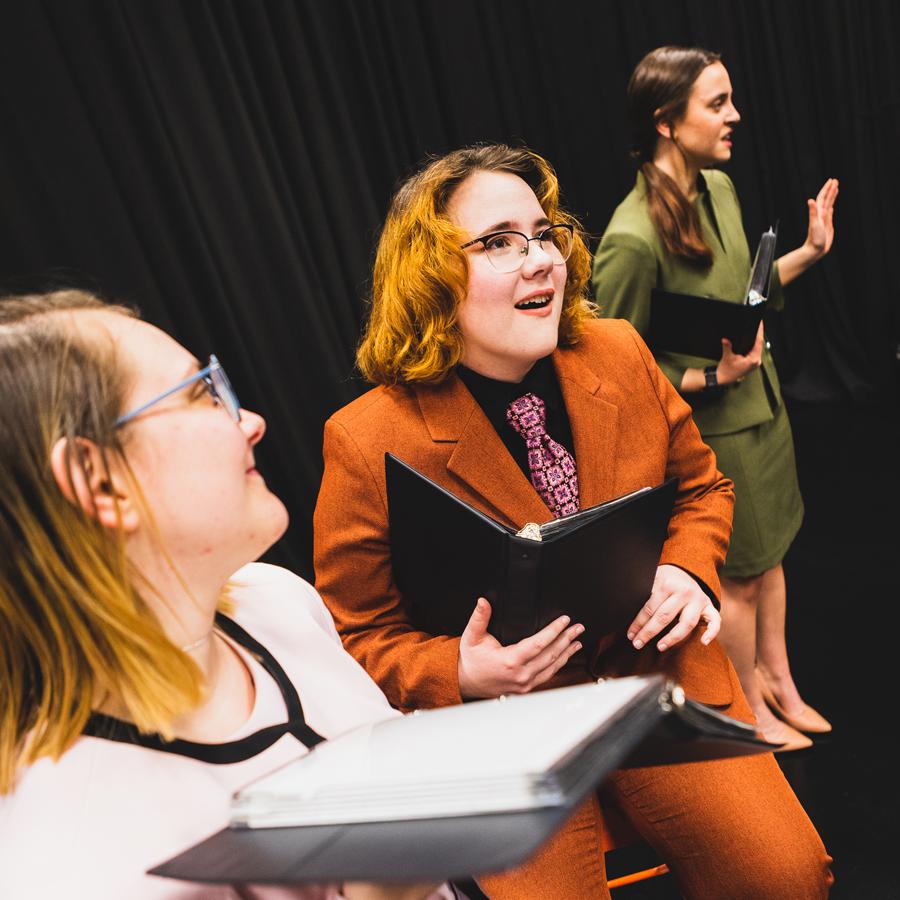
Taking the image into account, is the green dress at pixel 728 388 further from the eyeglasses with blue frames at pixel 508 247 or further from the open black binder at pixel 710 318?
the eyeglasses with blue frames at pixel 508 247

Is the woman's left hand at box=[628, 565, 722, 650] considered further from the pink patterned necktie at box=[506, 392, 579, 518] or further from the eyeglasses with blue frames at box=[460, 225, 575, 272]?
the eyeglasses with blue frames at box=[460, 225, 575, 272]

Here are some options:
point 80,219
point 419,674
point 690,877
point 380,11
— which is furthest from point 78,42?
point 690,877

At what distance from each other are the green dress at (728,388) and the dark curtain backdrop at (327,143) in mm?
1216

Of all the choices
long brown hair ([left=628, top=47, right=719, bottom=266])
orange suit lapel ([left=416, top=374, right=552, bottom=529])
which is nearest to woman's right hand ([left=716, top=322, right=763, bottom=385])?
long brown hair ([left=628, top=47, right=719, bottom=266])

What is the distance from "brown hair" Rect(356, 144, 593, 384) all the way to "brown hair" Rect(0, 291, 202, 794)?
76cm

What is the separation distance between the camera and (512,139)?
14.7 feet

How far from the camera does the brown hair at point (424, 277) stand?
1.63 m

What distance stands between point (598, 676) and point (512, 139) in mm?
3424

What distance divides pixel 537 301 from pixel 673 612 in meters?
0.59

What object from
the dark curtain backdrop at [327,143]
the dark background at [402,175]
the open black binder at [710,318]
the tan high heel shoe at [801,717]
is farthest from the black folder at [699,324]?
the dark curtain backdrop at [327,143]

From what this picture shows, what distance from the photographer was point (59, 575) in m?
0.93

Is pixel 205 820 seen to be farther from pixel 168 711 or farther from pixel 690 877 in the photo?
pixel 690 877

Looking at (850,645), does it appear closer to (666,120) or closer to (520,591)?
(666,120)

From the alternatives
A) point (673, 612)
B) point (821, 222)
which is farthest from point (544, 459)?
point (821, 222)
